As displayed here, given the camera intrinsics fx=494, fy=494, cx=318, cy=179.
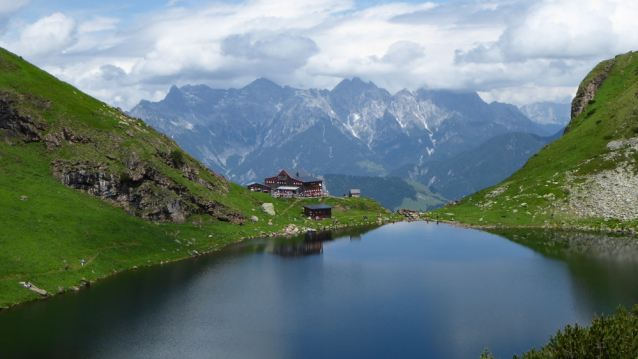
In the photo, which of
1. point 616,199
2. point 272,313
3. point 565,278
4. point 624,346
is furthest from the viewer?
point 616,199

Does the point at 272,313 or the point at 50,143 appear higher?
the point at 50,143

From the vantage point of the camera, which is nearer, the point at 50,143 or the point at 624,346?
the point at 624,346

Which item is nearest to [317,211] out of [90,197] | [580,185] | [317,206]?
[317,206]

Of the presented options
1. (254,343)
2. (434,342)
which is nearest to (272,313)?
(254,343)

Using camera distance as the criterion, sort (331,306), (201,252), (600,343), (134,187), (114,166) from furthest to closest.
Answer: (114,166), (134,187), (201,252), (331,306), (600,343)

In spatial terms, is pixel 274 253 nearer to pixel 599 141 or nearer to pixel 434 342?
pixel 434 342

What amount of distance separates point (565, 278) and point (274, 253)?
6156 cm

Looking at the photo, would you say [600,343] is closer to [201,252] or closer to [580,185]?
[201,252]

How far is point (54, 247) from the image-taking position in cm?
9038

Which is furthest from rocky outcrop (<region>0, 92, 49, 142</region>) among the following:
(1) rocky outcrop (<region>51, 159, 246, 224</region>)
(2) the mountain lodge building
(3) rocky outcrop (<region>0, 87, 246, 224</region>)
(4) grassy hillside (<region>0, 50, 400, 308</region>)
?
(2) the mountain lodge building

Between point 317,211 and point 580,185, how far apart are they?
80.7 meters

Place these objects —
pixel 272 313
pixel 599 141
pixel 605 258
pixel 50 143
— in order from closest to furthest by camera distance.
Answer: pixel 272 313, pixel 605 258, pixel 50 143, pixel 599 141

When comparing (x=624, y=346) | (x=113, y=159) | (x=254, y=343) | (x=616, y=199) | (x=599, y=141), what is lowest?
(x=254, y=343)

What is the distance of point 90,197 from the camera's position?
118062 mm
